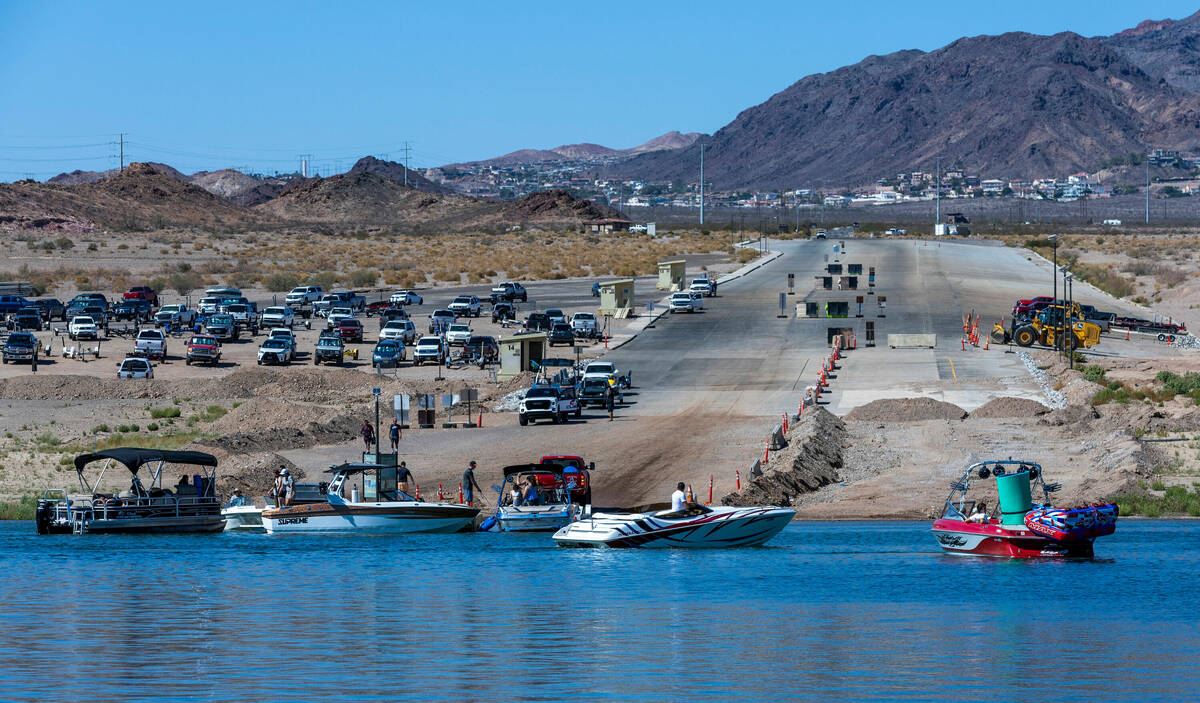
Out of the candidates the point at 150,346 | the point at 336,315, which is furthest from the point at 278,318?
the point at 150,346

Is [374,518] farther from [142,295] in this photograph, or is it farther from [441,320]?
[142,295]

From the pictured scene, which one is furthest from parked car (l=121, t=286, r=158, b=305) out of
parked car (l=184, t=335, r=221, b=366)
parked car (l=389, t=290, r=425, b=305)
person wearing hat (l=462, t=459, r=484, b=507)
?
person wearing hat (l=462, t=459, r=484, b=507)

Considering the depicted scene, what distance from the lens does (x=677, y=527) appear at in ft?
141

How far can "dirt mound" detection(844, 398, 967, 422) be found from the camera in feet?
218

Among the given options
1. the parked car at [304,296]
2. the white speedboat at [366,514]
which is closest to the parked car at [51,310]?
the parked car at [304,296]

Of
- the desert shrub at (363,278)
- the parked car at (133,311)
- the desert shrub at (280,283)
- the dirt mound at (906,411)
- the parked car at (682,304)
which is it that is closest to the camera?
the dirt mound at (906,411)

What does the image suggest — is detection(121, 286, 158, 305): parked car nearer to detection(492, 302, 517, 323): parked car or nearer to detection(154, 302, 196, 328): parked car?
detection(154, 302, 196, 328): parked car

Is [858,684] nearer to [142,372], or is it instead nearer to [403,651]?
[403,651]

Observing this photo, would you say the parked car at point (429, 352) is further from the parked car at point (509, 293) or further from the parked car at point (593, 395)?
the parked car at point (509, 293)

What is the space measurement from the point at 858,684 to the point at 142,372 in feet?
198

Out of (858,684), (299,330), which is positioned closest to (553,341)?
(299,330)

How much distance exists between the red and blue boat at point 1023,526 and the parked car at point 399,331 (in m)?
58.2

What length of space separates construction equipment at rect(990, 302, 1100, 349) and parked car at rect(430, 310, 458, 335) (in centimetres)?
3667

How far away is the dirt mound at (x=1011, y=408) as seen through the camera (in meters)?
66.4
